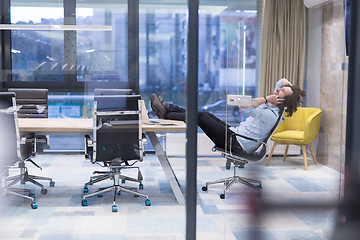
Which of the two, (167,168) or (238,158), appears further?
(167,168)

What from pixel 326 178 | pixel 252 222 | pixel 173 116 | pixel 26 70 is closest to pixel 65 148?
pixel 26 70

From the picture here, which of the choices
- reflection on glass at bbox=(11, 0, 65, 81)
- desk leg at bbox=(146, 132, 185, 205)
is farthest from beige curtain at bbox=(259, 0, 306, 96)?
reflection on glass at bbox=(11, 0, 65, 81)

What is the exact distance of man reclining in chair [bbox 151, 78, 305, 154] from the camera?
8.75 ft

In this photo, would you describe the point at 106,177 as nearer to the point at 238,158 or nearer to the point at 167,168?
the point at 167,168

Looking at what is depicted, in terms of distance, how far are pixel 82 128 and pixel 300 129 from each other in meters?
1.66

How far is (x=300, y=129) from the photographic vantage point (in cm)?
267

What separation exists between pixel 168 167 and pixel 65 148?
0.80 meters

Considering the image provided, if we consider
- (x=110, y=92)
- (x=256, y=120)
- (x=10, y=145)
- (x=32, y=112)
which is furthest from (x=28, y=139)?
(x=256, y=120)

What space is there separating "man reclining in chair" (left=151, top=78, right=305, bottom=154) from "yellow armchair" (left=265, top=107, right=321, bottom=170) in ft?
0.16

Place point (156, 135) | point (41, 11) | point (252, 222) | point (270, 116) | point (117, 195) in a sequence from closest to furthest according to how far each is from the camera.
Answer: point (252, 222), point (270, 116), point (41, 11), point (156, 135), point (117, 195)

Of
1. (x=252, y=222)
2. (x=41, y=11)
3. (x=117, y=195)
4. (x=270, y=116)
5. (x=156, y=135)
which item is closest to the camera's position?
(x=252, y=222)

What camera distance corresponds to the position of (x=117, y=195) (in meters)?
3.62

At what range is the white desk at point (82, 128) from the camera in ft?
10.3

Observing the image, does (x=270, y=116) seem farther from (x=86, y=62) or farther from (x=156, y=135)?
(x=86, y=62)
